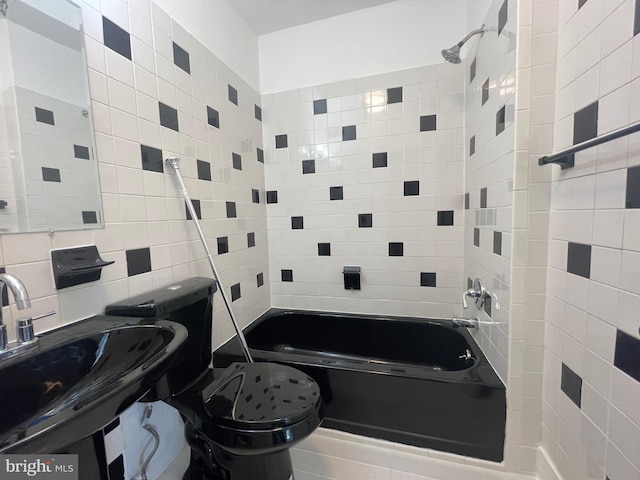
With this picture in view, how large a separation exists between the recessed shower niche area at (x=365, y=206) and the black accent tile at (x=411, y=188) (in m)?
0.05

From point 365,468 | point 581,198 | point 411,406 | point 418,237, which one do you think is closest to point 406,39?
point 418,237

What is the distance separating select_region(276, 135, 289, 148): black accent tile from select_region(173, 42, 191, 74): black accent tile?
720 millimetres

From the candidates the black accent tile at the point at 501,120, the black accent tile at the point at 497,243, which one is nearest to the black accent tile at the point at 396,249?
the black accent tile at the point at 497,243

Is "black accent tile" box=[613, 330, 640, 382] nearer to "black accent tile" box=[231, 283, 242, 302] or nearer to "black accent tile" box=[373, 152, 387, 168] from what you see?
"black accent tile" box=[373, 152, 387, 168]

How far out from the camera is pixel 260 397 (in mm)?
984

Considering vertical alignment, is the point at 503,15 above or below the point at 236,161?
above

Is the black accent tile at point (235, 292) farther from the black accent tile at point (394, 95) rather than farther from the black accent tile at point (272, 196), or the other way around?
the black accent tile at point (394, 95)

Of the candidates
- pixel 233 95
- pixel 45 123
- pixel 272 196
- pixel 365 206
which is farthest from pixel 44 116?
pixel 365 206

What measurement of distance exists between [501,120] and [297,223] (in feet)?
4.24

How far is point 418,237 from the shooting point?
5.82 ft

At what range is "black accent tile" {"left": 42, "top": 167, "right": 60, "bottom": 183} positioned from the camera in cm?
80

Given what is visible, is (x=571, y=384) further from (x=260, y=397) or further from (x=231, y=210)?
(x=231, y=210)

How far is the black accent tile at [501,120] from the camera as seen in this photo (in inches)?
43.7

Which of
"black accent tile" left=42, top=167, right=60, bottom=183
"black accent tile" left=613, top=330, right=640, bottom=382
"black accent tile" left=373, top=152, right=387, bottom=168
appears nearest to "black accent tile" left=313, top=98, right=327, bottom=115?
"black accent tile" left=373, top=152, right=387, bottom=168
